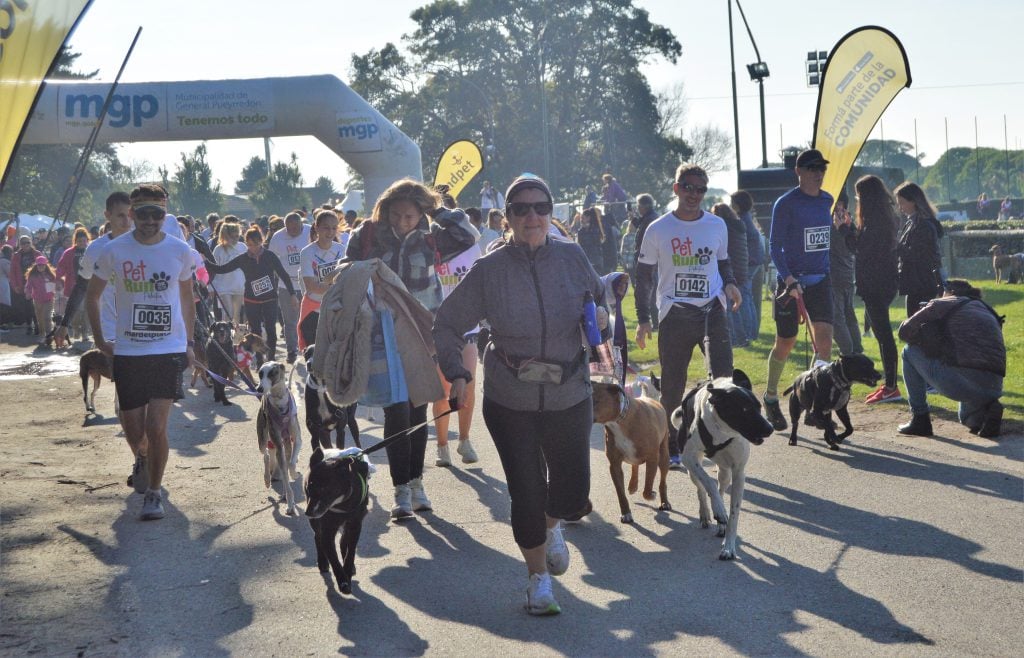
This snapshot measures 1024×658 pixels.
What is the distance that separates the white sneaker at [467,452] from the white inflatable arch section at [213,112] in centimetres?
1754

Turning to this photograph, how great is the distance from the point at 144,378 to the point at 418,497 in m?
1.85

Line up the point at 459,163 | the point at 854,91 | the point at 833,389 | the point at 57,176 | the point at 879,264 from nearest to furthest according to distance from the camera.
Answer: the point at 833,389, the point at 879,264, the point at 854,91, the point at 459,163, the point at 57,176

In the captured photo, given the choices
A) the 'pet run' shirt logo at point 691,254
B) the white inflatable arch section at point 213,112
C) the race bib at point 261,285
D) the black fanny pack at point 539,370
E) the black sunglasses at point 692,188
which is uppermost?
the white inflatable arch section at point 213,112

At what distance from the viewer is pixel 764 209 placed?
74.3 ft

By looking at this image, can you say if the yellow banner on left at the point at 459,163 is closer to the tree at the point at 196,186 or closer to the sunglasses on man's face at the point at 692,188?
the sunglasses on man's face at the point at 692,188

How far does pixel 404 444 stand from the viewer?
7.37m

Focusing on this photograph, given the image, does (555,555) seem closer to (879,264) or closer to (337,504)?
(337,504)

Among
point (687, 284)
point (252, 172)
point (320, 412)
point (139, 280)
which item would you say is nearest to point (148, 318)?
point (139, 280)

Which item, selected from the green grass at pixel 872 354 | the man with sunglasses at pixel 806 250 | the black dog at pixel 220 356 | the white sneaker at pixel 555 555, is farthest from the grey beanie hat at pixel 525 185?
the black dog at pixel 220 356

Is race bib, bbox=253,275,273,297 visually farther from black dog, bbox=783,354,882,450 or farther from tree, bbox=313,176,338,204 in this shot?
tree, bbox=313,176,338,204

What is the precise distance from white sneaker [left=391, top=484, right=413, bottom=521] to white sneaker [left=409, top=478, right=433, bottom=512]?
86 mm

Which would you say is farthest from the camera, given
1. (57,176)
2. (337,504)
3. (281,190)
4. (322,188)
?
(322,188)

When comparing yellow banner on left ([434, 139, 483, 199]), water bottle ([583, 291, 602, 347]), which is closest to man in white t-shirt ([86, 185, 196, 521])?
water bottle ([583, 291, 602, 347])

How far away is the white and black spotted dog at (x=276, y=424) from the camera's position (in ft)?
27.0
